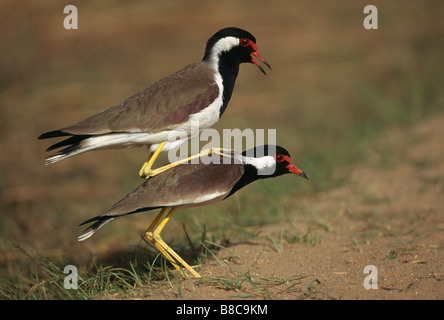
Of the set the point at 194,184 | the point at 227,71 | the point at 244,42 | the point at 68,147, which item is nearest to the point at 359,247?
the point at 194,184

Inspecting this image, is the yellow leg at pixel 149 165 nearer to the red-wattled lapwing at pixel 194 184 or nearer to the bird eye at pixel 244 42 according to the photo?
the red-wattled lapwing at pixel 194 184

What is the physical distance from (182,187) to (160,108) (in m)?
0.60

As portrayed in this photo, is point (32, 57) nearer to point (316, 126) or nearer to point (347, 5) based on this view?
point (316, 126)

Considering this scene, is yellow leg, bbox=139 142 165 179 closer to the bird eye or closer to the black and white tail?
the black and white tail

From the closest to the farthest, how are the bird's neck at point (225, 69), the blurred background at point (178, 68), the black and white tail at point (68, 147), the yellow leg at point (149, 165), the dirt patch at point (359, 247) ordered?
1. the dirt patch at point (359, 247)
2. the black and white tail at point (68, 147)
3. the yellow leg at point (149, 165)
4. the bird's neck at point (225, 69)
5. the blurred background at point (178, 68)

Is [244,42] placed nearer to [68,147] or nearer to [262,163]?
[262,163]

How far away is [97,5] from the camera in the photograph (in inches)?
454

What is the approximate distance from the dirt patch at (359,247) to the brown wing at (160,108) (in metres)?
1.12

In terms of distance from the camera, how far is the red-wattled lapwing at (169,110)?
408 centimetres

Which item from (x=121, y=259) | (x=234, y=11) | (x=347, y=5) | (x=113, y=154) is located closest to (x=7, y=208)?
(x=113, y=154)

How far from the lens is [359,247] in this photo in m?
4.73

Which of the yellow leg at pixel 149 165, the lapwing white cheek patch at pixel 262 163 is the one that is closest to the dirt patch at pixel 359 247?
the lapwing white cheek patch at pixel 262 163
